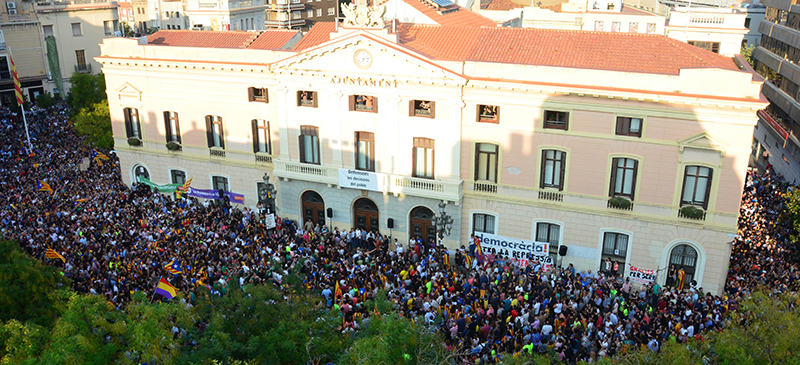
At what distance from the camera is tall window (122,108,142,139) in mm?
46094

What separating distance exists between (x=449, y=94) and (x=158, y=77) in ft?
67.7

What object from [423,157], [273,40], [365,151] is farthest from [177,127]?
[423,157]

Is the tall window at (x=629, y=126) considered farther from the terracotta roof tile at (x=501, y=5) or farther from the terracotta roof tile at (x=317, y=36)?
the terracotta roof tile at (x=501, y=5)

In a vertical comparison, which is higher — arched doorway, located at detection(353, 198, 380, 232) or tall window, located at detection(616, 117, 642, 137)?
tall window, located at detection(616, 117, 642, 137)

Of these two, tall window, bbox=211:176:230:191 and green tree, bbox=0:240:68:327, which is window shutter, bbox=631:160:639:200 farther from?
green tree, bbox=0:240:68:327

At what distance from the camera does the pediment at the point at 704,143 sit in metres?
31.7

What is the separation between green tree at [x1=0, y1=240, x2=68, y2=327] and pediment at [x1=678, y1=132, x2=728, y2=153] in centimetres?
2867

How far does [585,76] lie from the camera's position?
3344 centimetres

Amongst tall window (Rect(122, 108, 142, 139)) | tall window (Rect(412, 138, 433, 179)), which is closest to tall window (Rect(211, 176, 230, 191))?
tall window (Rect(122, 108, 142, 139))

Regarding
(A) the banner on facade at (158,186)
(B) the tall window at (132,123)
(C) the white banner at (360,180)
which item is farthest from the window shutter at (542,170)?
(B) the tall window at (132,123)

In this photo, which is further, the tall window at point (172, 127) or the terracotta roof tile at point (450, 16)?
the terracotta roof tile at point (450, 16)

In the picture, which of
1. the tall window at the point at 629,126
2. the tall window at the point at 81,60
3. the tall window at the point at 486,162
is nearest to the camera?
the tall window at the point at 629,126

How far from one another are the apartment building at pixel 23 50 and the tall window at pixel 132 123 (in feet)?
114

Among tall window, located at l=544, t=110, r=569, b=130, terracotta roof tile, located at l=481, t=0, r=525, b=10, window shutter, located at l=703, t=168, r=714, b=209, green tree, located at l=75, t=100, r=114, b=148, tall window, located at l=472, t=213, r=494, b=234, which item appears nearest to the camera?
window shutter, located at l=703, t=168, r=714, b=209
